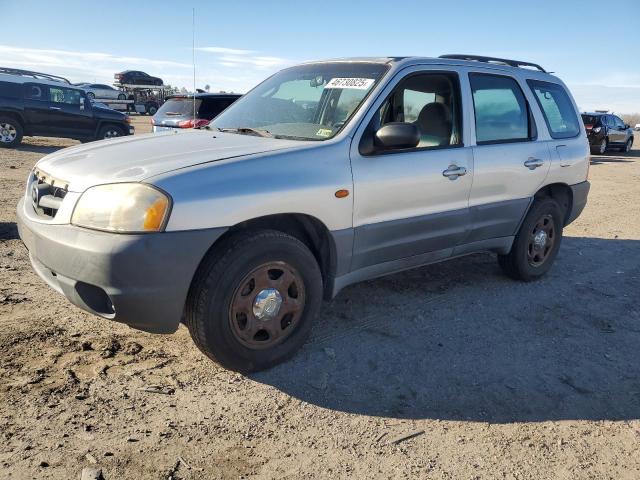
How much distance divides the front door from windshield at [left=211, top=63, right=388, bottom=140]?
0.21 m

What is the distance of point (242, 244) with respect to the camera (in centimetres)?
303

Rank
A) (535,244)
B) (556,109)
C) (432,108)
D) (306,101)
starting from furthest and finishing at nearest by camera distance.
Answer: (556,109) < (535,244) < (432,108) < (306,101)

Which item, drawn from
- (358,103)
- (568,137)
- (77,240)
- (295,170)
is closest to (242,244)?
(295,170)

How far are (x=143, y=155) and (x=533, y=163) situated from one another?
10.7ft

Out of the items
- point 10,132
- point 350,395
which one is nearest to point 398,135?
point 350,395

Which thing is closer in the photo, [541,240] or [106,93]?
[541,240]

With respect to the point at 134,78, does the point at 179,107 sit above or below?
below

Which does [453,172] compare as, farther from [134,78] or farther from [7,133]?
[134,78]

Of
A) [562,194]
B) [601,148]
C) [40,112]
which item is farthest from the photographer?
[601,148]

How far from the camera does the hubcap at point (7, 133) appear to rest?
14.0 meters

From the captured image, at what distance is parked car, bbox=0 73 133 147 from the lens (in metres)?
13.9

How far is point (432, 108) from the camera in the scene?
14.2ft

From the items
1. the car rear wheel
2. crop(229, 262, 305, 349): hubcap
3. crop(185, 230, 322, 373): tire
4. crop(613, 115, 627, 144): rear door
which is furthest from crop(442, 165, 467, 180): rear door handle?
the car rear wheel

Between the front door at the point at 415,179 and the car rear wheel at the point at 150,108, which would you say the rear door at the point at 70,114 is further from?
the car rear wheel at the point at 150,108
